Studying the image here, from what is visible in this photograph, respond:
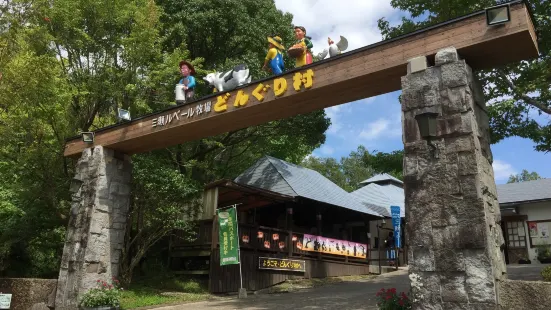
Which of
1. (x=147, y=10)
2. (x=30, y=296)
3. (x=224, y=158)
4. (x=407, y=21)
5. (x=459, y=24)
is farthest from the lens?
(x=224, y=158)

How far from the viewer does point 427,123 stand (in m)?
5.82

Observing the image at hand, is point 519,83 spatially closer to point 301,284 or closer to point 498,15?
point 498,15

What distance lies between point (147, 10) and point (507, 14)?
10930mm

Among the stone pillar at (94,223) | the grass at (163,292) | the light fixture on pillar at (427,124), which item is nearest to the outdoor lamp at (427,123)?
the light fixture on pillar at (427,124)

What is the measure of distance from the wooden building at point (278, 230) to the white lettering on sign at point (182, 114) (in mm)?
3750

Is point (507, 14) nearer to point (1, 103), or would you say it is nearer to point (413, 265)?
point (413, 265)

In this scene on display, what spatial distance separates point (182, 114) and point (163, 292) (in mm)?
6061

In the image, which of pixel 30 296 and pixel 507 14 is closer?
pixel 507 14

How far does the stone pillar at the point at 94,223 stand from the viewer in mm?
9945

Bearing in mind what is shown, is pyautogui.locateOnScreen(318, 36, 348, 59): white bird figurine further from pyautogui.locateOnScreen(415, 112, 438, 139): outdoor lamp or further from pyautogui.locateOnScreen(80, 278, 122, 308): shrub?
pyautogui.locateOnScreen(80, 278, 122, 308): shrub

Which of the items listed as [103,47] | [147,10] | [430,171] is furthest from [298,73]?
[103,47]

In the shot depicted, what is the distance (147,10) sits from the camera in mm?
13547

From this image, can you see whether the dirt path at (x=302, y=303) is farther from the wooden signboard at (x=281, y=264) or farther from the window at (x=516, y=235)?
the window at (x=516, y=235)

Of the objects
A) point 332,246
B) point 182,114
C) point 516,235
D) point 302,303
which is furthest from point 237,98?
point 516,235
